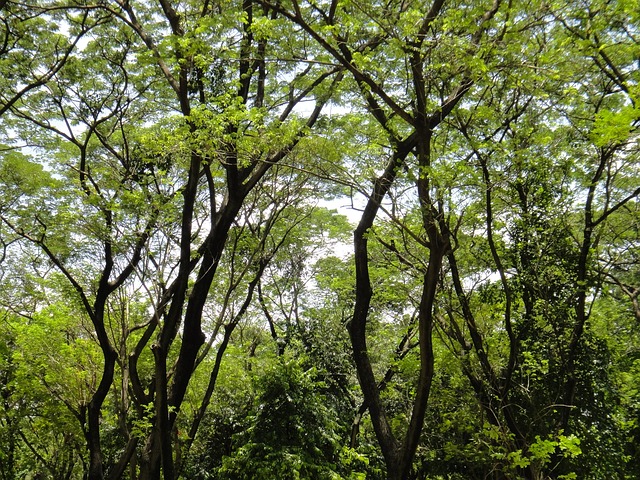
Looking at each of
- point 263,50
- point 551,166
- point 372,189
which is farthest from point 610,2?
point 263,50

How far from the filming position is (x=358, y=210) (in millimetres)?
4812

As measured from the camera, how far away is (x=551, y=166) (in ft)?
20.1

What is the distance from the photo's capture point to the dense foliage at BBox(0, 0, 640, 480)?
463cm

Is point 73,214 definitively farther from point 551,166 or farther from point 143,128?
point 551,166

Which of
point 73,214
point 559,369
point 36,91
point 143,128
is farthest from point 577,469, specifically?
point 36,91

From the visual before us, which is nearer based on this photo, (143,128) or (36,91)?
(36,91)

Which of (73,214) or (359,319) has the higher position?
(73,214)

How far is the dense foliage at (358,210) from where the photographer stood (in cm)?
463

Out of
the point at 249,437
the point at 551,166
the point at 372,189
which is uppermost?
the point at 551,166

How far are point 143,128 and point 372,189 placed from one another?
5.39 meters

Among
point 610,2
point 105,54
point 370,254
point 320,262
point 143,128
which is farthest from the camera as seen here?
point 320,262

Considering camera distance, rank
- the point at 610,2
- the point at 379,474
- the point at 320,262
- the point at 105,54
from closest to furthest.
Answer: the point at 610,2 < the point at 105,54 < the point at 379,474 < the point at 320,262

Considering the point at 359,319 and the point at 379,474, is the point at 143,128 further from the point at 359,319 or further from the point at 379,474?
the point at 379,474

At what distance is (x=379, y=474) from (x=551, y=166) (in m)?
6.99
